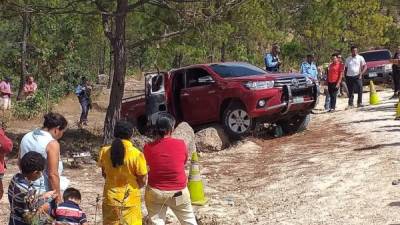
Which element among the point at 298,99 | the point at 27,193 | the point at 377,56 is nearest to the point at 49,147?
the point at 27,193

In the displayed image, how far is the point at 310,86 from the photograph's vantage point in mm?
13406

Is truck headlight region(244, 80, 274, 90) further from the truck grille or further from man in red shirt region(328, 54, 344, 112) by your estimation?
man in red shirt region(328, 54, 344, 112)

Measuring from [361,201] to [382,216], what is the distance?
25.2 inches

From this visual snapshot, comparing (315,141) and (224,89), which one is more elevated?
(224,89)

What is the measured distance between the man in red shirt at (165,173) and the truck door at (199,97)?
708 cm

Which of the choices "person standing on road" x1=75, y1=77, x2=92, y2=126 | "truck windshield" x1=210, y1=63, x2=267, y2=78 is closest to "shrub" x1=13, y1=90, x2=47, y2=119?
"person standing on road" x1=75, y1=77, x2=92, y2=126

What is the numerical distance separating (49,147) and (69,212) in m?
0.71

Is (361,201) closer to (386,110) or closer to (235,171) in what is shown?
(235,171)

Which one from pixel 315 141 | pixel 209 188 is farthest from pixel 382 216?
pixel 315 141

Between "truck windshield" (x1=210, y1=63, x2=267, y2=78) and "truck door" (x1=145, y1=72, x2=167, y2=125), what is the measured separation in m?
1.13

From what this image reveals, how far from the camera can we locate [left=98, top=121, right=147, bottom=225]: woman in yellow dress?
560cm

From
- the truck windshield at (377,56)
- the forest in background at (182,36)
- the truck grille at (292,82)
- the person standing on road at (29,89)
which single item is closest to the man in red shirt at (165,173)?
the truck grille at (292,82)

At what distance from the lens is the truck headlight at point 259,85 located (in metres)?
12.6

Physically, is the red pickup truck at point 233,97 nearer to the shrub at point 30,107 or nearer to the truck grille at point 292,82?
the truck grille at point 292,82
